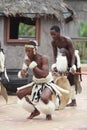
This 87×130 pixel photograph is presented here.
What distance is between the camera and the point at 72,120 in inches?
353

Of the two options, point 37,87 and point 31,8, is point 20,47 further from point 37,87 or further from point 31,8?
point 37,87

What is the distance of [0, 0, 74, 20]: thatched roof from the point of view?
1282cm

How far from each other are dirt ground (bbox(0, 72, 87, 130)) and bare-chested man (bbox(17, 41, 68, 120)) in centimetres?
21

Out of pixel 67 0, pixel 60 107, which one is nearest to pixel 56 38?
pixel 60 107

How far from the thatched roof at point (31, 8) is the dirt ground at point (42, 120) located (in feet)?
9.13

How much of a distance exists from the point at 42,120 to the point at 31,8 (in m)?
4.64

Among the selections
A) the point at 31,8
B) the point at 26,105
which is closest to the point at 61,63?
the point at 26,105

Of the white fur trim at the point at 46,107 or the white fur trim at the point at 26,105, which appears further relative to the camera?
the white fur trim at the point at 26,105

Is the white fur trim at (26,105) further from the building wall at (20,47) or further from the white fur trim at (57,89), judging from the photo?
the building wall at (20,47)

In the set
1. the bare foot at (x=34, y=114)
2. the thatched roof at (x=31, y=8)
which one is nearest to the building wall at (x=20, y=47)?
the thatched roof at (x=31, y=8)

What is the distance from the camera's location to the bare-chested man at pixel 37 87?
28.4ft

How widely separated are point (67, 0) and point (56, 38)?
17.8m

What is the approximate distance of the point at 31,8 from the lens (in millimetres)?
13000

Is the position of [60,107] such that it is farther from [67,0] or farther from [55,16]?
[67,0]
